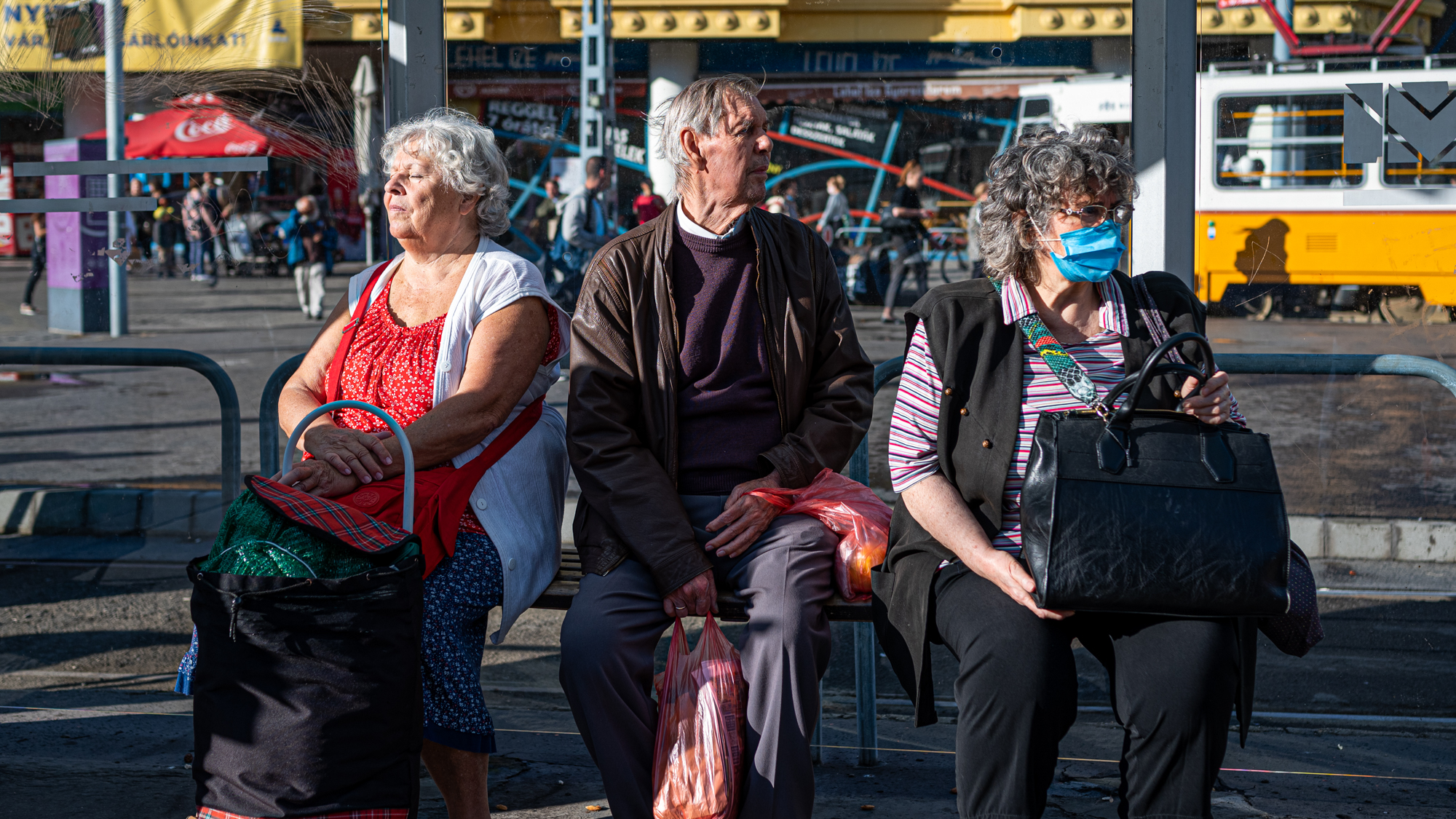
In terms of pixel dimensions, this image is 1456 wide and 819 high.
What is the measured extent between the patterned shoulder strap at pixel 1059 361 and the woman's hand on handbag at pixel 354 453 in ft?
4.46

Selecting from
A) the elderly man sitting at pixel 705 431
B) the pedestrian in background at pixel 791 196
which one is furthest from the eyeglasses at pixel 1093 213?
the pedestrian in background at pixel 791 196

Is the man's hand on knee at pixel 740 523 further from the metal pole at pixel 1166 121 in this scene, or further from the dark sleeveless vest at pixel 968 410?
the metal pole at pixel 1166 121

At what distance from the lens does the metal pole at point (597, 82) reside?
4.03 metres

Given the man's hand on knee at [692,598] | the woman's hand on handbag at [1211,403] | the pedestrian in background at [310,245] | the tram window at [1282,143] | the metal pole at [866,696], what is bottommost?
Answer: the metal pole at [866,696]

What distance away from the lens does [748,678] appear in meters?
2.55

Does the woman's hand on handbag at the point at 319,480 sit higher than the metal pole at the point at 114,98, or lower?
lower

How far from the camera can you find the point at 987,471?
250cm

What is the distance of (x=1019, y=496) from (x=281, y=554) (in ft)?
4.50

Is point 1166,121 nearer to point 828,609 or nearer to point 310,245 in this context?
point 828,609

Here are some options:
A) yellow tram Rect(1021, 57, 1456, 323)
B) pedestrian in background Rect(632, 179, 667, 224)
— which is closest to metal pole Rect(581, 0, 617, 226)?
pedestrian in background Rect(632, 179, 667, 224)

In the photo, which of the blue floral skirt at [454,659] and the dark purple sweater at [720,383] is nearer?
the blue floral skirt at [454,659]

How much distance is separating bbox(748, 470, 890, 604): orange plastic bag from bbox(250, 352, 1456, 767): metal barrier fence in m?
0.33

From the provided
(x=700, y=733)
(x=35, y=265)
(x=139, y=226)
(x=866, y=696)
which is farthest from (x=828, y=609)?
(x=35, y=265)

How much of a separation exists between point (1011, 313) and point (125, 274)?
3.75 m
